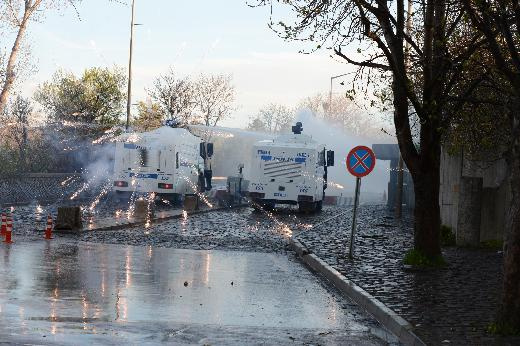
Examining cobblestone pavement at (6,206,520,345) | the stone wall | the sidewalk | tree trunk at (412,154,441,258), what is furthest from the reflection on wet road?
the stone wall

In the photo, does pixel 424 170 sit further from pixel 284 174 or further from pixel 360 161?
pixel 284 174

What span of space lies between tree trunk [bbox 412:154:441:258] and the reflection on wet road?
244 cm

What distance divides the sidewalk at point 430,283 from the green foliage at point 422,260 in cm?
24

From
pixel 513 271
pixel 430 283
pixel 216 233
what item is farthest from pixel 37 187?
pixel 513 271

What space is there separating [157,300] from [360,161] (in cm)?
897

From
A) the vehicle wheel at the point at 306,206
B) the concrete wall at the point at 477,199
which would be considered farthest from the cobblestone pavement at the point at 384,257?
the vehicle wheel at the point at 306,206

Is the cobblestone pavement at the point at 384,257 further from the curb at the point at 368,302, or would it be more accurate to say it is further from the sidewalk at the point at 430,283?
the curb at the point at 368,302

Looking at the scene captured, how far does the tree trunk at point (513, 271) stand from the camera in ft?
32.9

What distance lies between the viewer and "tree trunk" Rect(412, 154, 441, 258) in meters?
18.5

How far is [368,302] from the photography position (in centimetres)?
1313

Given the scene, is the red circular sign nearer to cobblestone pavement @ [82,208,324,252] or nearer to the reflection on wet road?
the reflection on wet road

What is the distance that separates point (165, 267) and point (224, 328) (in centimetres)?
704

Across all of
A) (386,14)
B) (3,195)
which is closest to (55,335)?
(386,14)

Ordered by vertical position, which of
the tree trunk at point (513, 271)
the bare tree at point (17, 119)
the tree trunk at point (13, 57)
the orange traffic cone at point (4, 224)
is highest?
the tree trunk at point (13, 57)
